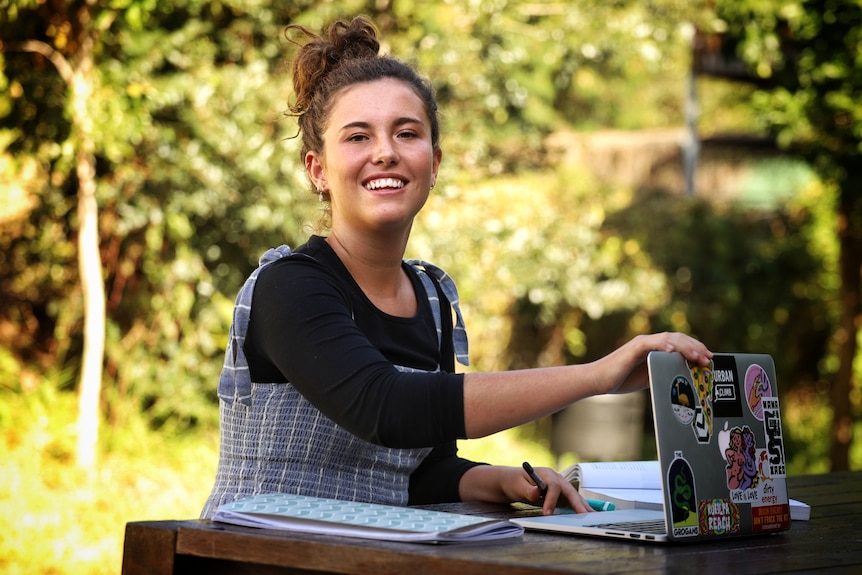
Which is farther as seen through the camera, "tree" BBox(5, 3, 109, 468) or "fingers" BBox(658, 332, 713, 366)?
"tree" BBox(5, 3, 109, 468)

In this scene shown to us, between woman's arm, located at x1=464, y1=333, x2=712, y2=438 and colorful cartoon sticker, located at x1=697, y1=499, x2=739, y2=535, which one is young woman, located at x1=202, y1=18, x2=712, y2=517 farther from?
colorful cartoon sticker, located at x1=697, y1=499, x2=739, y2=535

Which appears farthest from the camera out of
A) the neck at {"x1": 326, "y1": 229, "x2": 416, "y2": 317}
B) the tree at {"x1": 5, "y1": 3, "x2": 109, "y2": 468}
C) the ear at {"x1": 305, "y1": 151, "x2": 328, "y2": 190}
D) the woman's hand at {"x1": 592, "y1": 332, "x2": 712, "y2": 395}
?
the tree at {"x1": 5, "y1": 3, "x2": 109, "y2": 468}

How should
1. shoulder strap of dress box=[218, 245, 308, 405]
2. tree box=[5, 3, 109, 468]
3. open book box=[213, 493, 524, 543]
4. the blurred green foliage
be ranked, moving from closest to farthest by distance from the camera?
open book box=[213, 493, 524, 543] → shoulder strap of dress box=[218, 245, 308, 405] → tree box=[5, 3, 109, 468] → the blurred green foliage

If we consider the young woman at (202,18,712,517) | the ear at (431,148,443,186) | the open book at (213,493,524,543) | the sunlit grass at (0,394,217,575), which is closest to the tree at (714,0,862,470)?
the sunlit grass at (0,394,217,575)

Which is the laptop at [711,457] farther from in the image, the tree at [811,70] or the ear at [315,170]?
the tree at [811,70]

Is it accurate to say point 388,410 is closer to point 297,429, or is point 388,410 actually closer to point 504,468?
point 297,429

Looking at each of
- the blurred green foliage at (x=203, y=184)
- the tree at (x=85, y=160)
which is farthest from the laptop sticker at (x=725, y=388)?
the tree at (x=85, y=160)

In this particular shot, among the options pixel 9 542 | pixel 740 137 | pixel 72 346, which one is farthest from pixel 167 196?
pixel 740 137

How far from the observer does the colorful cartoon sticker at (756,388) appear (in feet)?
6.16

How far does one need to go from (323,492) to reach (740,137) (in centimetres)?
1064

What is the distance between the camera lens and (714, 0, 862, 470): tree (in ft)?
20.1

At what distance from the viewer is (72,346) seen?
7.01 metres

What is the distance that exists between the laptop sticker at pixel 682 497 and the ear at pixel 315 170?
3.32 ft

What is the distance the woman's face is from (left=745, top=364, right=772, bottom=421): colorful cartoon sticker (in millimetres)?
714
